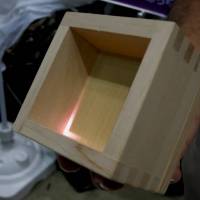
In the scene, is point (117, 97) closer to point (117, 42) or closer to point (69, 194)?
point (117, 42)

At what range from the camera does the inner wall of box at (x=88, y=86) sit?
2.72 feet

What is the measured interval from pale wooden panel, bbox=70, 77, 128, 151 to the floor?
560mm

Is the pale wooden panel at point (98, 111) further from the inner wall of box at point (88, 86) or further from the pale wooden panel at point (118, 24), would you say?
the pale wooden panel at point (118, 24)

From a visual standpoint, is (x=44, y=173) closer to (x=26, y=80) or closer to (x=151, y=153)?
(x=26, y=80)

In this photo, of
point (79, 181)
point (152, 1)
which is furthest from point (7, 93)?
point (152, 1)

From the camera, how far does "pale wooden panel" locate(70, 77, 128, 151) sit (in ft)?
2.88

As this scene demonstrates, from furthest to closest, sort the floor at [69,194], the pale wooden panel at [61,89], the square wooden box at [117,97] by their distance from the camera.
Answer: the floor at [69,194], the pale wooden panel at [61,89], the square wooden box at [117,97]

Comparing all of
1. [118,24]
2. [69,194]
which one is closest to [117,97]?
[118,24]

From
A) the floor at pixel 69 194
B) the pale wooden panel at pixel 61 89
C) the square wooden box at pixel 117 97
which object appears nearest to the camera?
the square wooden box at pixel 117 97

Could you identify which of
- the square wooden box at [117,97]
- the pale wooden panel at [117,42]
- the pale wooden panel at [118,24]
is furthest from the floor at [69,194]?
the pale wooden panel at [118,24]

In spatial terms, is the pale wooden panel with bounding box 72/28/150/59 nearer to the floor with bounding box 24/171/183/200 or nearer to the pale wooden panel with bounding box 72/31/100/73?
the pale wooden panel with bounding box 72/31/100/73

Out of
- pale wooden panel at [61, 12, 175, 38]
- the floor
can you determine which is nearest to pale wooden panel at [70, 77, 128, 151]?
pale wooden panel at [61, 12, 175, 38]

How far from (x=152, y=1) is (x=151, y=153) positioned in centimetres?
64

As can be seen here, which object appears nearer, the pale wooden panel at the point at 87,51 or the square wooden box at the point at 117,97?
the square wooden box at the point at 117,97
